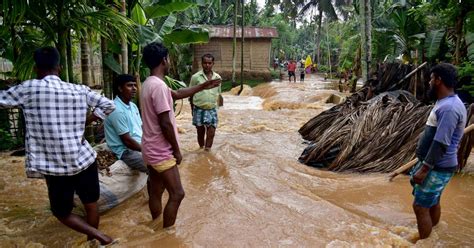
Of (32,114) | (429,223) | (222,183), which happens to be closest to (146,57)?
(32,114)

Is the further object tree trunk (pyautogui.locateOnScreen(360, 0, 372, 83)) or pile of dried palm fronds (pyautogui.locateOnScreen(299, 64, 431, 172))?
tree trunk (pyautogui.locateOnScreen(360, 0, 372, 83))

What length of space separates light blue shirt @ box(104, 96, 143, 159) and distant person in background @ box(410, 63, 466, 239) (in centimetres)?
264

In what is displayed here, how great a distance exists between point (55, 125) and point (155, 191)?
1122mm

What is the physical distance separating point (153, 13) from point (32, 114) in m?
4.03

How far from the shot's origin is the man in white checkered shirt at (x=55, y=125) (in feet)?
9.46

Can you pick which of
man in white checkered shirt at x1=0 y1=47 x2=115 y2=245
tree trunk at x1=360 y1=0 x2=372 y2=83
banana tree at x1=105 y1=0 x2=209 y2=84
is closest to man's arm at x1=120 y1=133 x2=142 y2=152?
man in white checkered shirt at x1=0 y1=47 x2=115 y2=245

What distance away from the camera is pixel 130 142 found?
13.0ft

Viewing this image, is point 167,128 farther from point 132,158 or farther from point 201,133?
Result: point 201,133

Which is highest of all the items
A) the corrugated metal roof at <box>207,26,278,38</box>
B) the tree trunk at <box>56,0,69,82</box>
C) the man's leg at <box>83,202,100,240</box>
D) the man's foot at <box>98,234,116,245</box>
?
the corrugated metal roof at <box>207,26,278,38</box>

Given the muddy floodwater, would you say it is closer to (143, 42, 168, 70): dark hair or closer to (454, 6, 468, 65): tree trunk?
(143, 42, 168, 70): dark hair

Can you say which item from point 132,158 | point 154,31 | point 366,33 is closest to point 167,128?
point 132,158

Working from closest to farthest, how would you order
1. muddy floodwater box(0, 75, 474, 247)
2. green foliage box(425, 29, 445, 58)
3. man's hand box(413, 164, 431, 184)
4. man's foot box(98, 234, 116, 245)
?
man's hand box(413, 164, 431, 184) → man's foot box(98, 234, 116, 245) → muddy floodwater box(0, 75, 474, 247) → green foliage box(425, 29, 445, 58)

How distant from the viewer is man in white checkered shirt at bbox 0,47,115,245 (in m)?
2.88

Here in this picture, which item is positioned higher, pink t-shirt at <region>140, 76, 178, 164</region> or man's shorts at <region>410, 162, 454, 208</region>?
pink t-shirt at <region>140, 76, 178, 164</region>
